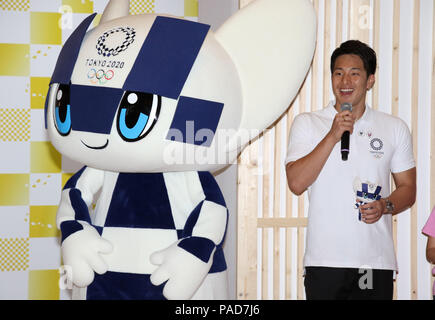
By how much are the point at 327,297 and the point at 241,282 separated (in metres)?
0.50

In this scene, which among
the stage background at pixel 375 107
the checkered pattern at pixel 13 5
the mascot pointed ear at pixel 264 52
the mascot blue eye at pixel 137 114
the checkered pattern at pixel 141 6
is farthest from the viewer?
the checkered pattern at pixel 141 6

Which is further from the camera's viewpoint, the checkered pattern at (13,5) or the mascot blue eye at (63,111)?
the checkered pattern at (13,5)

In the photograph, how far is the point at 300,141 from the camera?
277cm

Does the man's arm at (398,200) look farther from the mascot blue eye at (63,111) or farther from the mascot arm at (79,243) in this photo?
the mascot blue eye at (63,111)

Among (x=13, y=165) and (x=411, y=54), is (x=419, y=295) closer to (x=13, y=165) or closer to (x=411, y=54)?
(x=411, y=54)

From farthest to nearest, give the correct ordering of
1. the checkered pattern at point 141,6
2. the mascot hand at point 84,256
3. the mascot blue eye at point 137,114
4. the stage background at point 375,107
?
the checkered pattern at point 141,6 → the stage background at point 375,107 → the mascot hand at point 84,256 → the mascot blue eye at point 137,114

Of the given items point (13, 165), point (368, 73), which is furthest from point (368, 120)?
point (13, 165)

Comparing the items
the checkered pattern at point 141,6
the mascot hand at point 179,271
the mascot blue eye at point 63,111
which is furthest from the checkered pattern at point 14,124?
the mascot hand at point 179,271

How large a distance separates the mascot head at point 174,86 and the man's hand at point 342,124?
0.24 metres

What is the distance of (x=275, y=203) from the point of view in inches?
121

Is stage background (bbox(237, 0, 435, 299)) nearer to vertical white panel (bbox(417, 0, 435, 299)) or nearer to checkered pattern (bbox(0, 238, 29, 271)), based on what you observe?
vertical white panel (bbox(417, 0, 435, 299))

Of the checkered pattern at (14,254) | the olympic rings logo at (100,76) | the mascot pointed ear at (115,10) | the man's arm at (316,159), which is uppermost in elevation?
the mascot pointed ear at (115,10)

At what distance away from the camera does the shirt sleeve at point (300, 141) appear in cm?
275
